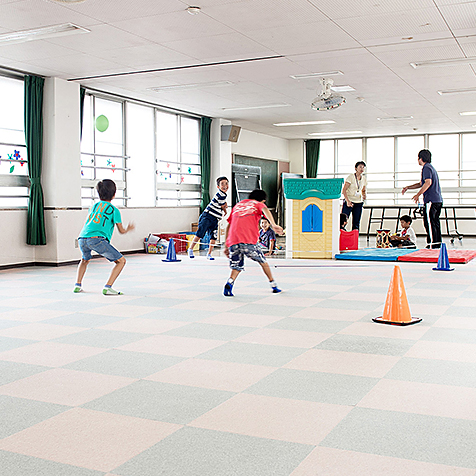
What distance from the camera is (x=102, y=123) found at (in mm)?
12508

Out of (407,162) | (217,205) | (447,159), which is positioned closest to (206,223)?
(217,205)

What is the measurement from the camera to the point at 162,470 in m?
2.39

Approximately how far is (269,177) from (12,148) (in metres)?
11.2

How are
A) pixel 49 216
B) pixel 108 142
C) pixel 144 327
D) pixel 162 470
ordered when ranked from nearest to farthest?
pixel 162 470 < pixel 144 327 < pixel 49 216 < pixel 108 142

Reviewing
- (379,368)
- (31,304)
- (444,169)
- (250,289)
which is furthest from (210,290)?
(444,169)

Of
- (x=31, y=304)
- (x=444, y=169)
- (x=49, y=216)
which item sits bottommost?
(x=31, y=304)

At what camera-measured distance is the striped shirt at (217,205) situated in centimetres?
1095

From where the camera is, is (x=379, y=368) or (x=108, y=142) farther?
(x=108, y=142)

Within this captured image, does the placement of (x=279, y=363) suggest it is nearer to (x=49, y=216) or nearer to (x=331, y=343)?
(x=331, y=343)

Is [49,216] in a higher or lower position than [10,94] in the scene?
lower

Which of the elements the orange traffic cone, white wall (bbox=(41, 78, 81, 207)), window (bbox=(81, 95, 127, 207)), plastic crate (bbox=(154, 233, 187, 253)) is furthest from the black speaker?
the orange traffic cone

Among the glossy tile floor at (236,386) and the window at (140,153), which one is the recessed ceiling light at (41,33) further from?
the window at (140,153)

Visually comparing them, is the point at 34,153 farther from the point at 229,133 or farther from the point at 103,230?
the point at 229,133

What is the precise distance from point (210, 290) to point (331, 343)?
300 centimetres
